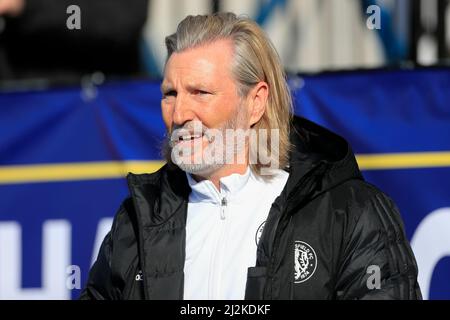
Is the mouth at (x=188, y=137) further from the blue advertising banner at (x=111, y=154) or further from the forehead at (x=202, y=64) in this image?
the blue advertising banner at (x=111, y=154)

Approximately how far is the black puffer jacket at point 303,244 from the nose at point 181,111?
0.78 ft

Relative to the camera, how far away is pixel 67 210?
4352 millimetres

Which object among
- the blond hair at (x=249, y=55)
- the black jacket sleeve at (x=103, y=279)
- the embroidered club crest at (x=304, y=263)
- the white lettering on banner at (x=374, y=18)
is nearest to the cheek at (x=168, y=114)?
the blond hair at (x=249, y=55)

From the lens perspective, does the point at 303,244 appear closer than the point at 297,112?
Yes

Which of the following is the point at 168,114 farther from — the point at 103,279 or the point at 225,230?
the point at 103,279

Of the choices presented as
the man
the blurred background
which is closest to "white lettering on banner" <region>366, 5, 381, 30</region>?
the blurred background

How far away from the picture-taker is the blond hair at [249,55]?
3016 millimetres

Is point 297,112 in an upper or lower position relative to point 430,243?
upper

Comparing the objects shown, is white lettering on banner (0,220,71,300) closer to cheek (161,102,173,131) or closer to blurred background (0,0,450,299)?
blurred background (0,0,450,299)

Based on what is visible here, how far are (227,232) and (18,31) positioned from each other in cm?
280

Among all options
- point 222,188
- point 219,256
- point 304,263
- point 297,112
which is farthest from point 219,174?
point 297,112

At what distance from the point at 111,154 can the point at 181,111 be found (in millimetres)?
1477

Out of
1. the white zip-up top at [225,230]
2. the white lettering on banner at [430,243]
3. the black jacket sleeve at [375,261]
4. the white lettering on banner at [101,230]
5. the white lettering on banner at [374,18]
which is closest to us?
the black jacket sleeve at [375,261]

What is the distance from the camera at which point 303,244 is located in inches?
110
